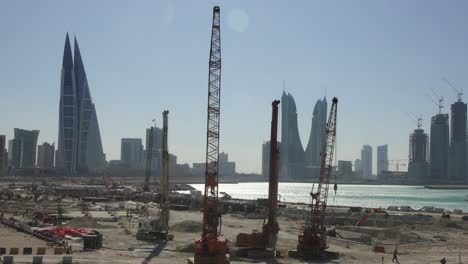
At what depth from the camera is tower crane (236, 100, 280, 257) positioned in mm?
61219

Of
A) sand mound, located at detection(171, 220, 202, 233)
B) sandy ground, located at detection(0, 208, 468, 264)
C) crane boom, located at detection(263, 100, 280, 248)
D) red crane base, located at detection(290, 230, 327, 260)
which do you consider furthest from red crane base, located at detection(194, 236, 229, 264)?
sand mound, located at detection(171, 220, 202, 233)

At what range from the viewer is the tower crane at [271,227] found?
6122 centimetres

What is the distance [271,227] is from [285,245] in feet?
20.4

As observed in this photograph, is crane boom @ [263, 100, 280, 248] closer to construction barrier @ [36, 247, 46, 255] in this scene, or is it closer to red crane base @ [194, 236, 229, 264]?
red crane base @ [194, 236, 229, 264]

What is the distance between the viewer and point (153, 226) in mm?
73812

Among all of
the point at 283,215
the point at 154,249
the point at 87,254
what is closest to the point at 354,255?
the point at 154,249

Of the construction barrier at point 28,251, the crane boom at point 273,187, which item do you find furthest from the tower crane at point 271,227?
the construction barrier at point 28,251

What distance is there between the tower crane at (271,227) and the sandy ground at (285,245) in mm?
1992

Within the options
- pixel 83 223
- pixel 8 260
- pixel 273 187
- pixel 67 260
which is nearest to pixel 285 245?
pixel 273 187

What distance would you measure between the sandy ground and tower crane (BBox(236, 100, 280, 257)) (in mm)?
1992

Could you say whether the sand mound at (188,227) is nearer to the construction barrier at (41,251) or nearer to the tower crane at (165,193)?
the tower crane at (165,193)

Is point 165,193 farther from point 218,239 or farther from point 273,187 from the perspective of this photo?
point 218,239

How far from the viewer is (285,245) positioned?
7181 cm

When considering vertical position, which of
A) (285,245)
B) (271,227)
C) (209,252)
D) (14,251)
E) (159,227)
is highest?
(271,227)
